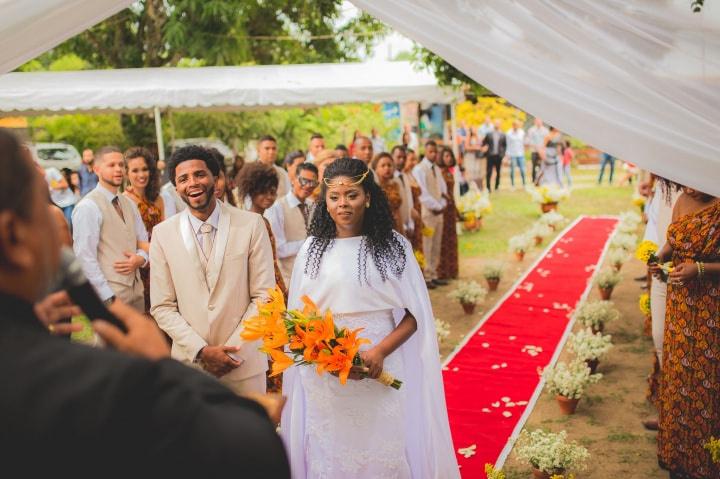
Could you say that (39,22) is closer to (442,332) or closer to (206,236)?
(206,236)

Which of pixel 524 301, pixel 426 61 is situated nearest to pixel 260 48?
pixel 426 61

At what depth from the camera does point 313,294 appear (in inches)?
158

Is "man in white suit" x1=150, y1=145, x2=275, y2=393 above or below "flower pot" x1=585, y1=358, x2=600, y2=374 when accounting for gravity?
above

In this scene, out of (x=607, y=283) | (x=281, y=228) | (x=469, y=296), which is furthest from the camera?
(x=607, y=283)

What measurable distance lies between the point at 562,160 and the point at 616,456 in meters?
18.3

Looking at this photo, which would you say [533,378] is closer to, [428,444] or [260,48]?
[428,444]

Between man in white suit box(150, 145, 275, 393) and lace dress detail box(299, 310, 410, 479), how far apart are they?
520mm

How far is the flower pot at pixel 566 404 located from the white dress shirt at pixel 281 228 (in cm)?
280

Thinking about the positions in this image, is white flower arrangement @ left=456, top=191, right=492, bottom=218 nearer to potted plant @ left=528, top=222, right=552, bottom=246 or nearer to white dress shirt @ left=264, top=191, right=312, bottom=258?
potted plant @ left=528, top=222, right=552, bottom=246

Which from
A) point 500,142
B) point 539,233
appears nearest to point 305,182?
point 539,233

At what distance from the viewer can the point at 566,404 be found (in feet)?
20.5

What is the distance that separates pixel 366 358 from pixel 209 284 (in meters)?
1.04

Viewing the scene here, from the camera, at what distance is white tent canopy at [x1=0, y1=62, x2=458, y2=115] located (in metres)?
12.5

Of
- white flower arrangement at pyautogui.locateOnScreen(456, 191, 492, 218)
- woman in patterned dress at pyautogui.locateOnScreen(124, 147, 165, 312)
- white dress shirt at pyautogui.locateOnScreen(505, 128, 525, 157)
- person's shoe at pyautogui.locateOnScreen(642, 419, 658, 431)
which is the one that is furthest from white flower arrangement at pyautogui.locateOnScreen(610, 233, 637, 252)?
white dress shirt at pyautogui.locateOnScreen(505, 128, 525, 157)
